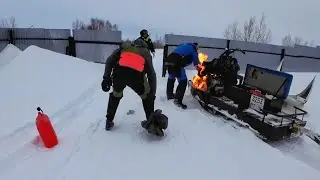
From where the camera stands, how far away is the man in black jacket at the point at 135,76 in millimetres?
5027

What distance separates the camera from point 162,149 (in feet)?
15.7

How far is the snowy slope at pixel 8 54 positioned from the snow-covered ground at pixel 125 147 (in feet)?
7.21

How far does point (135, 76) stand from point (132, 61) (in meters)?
0.29

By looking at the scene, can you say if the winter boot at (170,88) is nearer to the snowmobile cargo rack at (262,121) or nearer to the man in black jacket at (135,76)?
the snowmobile cargo rack at (262,121)

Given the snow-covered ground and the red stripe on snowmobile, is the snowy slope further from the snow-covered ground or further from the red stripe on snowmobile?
Answer: the red stripe on snowmobile

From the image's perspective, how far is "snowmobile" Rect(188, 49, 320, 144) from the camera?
557 cm

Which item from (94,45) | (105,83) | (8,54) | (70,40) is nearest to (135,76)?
(105,83)

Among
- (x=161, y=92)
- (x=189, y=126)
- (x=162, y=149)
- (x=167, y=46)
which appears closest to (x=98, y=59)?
(x=167, y=46)

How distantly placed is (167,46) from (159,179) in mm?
8019

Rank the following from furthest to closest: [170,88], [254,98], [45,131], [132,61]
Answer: [170,88]
[254,98]
[132,61]
[45,131]

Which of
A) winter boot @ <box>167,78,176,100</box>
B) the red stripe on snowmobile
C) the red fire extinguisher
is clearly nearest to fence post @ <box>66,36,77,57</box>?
winter boot @ <box>167,78,176,100</box>

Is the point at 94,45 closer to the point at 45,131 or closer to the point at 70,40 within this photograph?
the point at 70,40

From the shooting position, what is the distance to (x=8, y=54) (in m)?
10.1

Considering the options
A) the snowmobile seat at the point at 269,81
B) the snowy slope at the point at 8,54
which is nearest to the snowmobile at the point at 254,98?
the snowmobile seat at the point at 269,81
